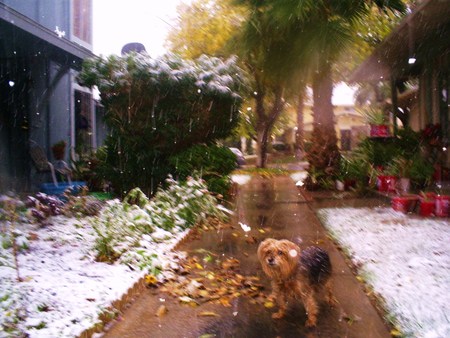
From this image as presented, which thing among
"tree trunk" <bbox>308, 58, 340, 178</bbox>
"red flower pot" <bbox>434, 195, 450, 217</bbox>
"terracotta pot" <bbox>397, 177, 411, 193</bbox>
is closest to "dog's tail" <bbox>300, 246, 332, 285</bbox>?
"red flower pot" <bbox>434, 195, 450, 217</bbox>

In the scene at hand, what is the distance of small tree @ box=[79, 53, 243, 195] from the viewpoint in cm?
891

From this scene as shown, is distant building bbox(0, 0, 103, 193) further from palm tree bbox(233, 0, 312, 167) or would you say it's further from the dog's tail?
the dog's tail

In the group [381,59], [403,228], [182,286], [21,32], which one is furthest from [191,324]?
[381,59]

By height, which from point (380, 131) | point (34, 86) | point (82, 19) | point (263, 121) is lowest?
point (380, 131)

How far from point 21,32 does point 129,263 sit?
6.30 metres

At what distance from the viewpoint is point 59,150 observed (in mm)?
11273

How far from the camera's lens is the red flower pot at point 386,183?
378 inches

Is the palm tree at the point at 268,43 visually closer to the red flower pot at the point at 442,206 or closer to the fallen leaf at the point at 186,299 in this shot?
the red flower pot at the point at 442,206

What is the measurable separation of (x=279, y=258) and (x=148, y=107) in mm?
6291

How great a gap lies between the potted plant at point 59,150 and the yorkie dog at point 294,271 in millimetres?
8552

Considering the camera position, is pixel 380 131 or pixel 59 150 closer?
pixel 59 150

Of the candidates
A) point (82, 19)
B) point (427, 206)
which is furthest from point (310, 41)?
point (82, 19)

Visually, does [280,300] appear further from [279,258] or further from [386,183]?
[386,183]

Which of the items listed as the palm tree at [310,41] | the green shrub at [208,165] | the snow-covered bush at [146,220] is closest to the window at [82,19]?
the palm tree at [310,41]
